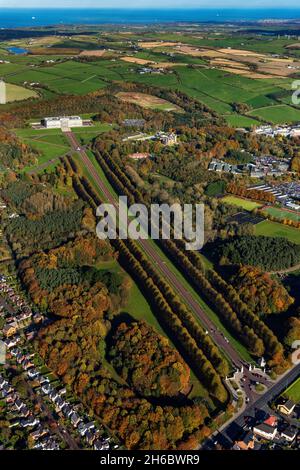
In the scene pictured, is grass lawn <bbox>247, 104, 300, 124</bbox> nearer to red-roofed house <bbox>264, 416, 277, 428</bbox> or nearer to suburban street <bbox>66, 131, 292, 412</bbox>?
suburban street <bbox>66, 131, 292, 412</bbox>

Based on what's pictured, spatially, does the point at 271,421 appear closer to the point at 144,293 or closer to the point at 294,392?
the point at 294,392

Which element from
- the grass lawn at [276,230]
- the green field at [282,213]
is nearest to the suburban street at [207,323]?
the grass lawn at [276,230]

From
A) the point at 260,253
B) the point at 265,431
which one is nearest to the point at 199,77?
the point at 260,253

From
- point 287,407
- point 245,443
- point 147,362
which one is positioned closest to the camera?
point 245,443

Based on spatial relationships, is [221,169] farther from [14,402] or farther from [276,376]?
[14,402]

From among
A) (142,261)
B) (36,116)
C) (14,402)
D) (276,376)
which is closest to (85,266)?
(142,261)

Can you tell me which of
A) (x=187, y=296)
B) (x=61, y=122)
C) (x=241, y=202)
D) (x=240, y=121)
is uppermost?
(x=61, y=122)
